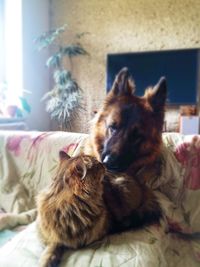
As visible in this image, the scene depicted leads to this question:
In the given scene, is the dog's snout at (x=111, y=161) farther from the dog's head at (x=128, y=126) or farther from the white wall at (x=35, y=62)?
the white wall at (x=35, y=62)

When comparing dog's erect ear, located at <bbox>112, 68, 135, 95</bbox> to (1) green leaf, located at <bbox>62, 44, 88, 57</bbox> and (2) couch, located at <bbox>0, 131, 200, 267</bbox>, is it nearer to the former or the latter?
(2) couch, located at <bbox>0, 131, 200, 267</bbox>

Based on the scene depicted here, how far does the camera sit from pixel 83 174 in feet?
2.56

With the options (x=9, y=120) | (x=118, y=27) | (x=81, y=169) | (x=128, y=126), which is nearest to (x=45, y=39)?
(x=118, y=27)

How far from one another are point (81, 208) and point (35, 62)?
3965 millimetres

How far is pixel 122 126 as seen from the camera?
0.93m

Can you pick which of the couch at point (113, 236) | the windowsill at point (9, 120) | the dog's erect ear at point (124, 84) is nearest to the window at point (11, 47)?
the windowsill at point (9, 120)

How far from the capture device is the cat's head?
780 millimetres

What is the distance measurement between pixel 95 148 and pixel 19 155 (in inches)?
19.3

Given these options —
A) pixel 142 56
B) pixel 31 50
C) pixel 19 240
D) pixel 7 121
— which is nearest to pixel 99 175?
pixel 19 240

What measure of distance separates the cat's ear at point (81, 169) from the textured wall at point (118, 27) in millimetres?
3014

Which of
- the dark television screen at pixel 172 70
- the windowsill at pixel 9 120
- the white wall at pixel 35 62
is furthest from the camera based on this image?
the white wall at pixel 35 62

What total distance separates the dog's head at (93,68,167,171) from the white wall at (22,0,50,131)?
11.5ft

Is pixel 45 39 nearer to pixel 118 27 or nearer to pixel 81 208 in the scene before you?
pixel 118 27

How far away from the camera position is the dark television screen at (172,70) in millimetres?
3875
